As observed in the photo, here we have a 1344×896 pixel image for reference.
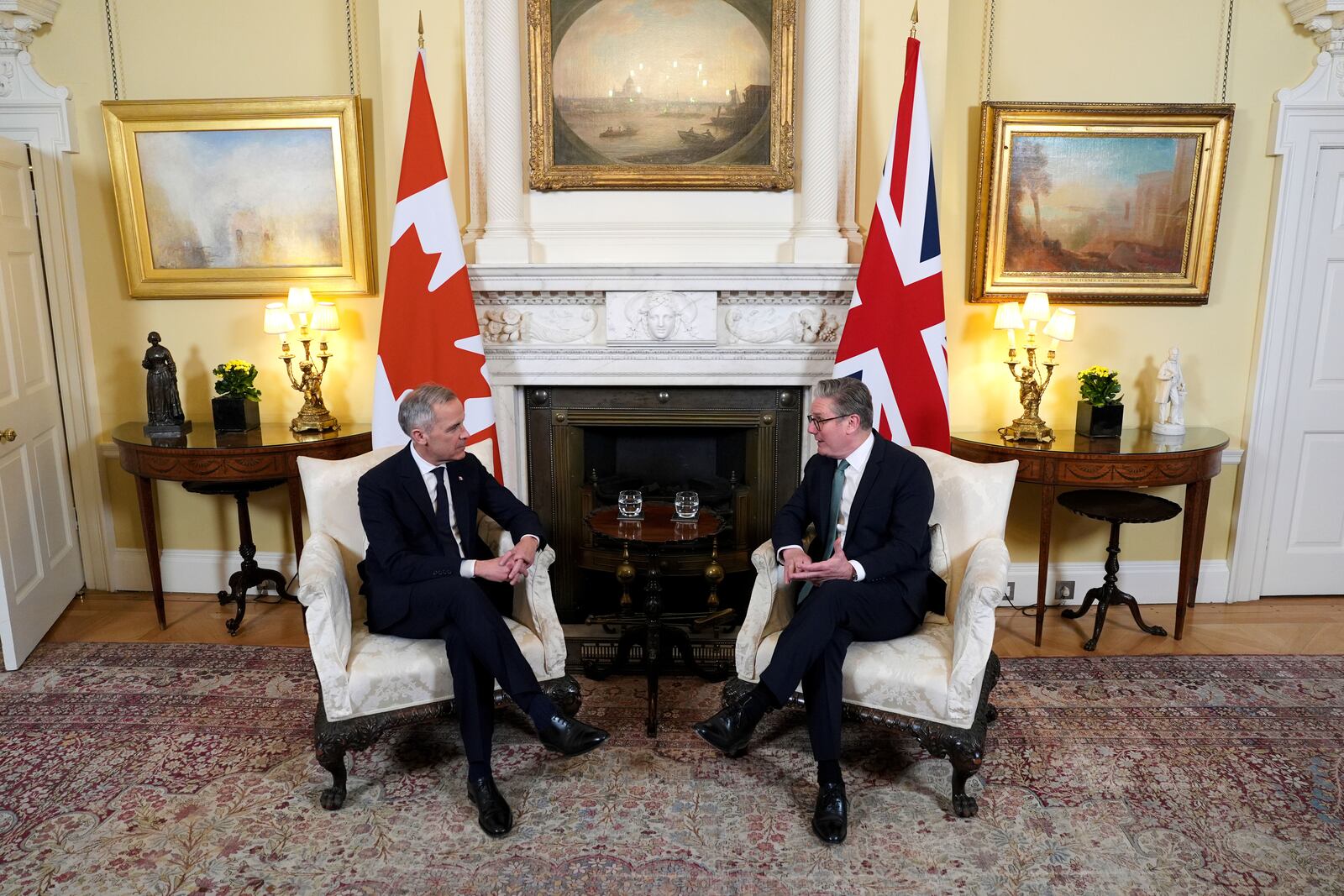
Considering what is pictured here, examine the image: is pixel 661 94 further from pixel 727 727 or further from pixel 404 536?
pixel 727 727

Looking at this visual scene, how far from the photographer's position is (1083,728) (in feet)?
10.8

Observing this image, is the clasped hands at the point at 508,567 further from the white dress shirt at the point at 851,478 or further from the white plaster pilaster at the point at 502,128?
the white plaster pilaster at the point at 502,128

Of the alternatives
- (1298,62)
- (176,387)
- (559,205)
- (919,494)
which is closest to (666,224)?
(559,205)

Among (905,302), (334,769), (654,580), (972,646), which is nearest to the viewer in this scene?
(972,646)

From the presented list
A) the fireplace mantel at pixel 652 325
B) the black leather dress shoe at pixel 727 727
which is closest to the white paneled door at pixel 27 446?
the fireplace mantel at pixel 652 325

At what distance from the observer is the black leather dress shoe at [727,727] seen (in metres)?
2.86

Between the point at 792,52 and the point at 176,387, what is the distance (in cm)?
318

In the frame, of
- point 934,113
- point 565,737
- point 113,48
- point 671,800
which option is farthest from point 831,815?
point 113,48

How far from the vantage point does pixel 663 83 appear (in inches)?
153

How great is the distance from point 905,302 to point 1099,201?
4.22 ft

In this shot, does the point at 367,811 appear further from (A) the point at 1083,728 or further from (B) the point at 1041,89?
(B) the point at 1041,89

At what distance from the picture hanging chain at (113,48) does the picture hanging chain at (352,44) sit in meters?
1.09

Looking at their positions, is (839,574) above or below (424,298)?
below

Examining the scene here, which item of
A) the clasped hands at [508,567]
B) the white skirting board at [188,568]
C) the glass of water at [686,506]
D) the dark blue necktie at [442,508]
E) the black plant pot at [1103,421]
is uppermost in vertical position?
the black plant pot at [1103,421]
